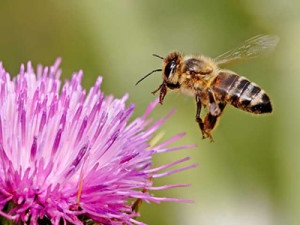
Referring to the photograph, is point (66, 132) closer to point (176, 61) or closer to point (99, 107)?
point (99, 107)

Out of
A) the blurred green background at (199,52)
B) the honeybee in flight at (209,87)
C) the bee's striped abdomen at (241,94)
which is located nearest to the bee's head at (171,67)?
the honeybee in flight at (209,87)

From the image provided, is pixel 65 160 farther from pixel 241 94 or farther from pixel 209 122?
pixel 241 94

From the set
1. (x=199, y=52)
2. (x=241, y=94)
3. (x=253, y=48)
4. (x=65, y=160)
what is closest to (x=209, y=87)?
(x=241, y=94)

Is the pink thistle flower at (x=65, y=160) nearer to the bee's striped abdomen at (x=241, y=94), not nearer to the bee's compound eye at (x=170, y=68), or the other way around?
the bee's compound eye at (x=170, y=68)

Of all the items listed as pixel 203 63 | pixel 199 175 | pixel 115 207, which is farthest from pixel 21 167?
pixel 199 175

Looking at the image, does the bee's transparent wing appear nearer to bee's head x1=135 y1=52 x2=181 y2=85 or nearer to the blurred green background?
bee's head x1=135 y1=52 x2=181 y2=85
